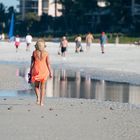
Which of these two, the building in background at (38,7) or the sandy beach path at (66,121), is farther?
the building in background at (38,7)

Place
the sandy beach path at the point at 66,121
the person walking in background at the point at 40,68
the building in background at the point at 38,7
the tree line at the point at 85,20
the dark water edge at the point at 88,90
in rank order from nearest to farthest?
the sandy beach path at the point at 66,121 → the person walking in background at the point at 40,68 → the dark water edge at the point at 88,90 → the tree line at the point at 85,20 → the building in background at the point at 38,7

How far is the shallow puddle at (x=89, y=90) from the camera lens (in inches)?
717

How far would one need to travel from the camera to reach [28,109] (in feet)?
46.0

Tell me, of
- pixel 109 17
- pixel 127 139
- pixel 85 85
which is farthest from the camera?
pixel 109 17

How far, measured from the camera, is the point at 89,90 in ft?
67.0

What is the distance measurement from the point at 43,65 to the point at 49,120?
2687 mm

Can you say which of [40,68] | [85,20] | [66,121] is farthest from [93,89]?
[85,20]

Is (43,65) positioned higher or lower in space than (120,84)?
higher

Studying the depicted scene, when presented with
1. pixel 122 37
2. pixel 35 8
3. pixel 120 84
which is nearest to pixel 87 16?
pixel 122 37

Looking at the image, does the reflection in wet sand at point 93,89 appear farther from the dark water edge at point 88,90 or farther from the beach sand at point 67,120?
the beach sand at point 67,120

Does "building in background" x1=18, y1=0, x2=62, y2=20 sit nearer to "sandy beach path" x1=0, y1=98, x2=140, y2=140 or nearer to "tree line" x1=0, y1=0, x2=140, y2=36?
"tree line" x1=0, y1=0, x2=140, y2=36

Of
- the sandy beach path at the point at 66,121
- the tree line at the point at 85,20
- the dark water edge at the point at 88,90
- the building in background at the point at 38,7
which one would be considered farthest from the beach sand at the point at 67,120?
the building in background at the point at 38,7

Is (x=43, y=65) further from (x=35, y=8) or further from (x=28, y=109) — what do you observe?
(x=35, y=8)

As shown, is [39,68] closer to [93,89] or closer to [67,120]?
[67,120]
